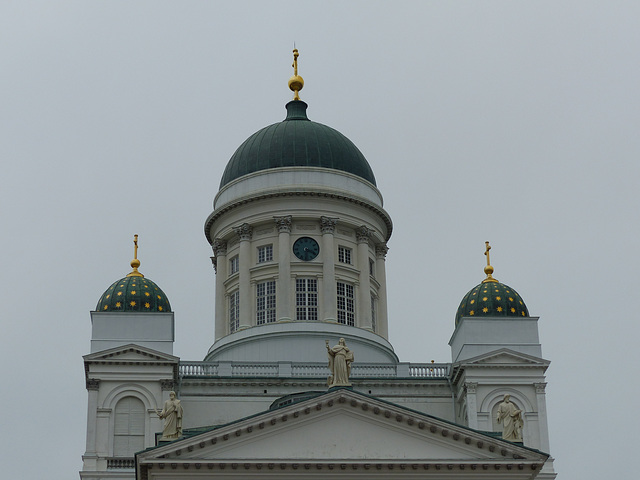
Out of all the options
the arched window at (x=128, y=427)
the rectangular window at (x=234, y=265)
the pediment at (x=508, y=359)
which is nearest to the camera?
the arched window at (x=128, y=427)

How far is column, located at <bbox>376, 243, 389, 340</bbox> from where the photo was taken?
2958 inches

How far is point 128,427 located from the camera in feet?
213

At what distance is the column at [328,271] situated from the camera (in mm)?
72062

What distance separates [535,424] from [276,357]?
42.0 ft

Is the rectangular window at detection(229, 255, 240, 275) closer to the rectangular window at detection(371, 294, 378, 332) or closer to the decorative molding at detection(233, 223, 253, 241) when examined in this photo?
the decorative molding at detection(233, 223, 253, 241)

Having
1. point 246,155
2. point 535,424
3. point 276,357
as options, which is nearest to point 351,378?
point 276,357

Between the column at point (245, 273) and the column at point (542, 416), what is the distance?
1464 centimetres

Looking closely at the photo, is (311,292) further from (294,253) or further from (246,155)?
(246,155)

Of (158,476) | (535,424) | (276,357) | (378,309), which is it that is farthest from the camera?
(378,309)

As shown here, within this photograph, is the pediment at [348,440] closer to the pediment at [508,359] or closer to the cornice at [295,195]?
the pediment at [508,359]

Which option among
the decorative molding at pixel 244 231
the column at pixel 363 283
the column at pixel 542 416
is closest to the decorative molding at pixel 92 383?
the decorative molding at pixel 244 231

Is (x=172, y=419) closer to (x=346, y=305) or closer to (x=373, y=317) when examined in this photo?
(x=346, y=305)

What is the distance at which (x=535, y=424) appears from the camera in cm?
6594

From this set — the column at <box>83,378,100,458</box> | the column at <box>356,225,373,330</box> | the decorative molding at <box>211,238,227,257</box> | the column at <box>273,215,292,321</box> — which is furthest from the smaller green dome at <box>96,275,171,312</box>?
the column at <box>356,225,373,330</box>
